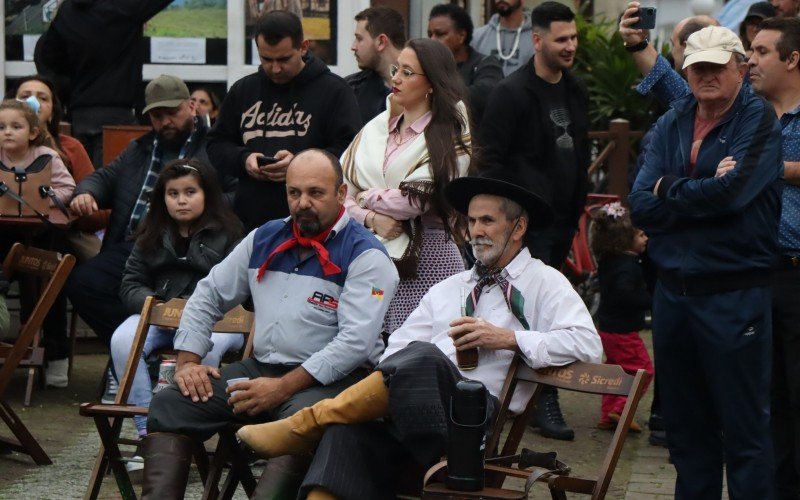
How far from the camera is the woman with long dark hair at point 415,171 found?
6805 mm

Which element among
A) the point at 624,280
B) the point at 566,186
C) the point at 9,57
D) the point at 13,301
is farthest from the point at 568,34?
the point at 9,57

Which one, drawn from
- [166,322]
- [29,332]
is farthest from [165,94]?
[166,322]

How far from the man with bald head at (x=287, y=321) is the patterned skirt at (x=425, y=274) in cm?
72

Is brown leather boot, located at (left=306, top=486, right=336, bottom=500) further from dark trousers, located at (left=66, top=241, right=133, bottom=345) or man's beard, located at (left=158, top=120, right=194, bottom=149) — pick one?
man's beard, located at (left=158, top=120, right=194, bottom=149)

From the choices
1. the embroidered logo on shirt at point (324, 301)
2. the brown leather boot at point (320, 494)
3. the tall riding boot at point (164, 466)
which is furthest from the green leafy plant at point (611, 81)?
the brown leather boot at point (320, 494)

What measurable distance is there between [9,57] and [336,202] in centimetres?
627

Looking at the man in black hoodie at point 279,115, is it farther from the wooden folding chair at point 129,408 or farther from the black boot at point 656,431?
the black boot at point 656,431

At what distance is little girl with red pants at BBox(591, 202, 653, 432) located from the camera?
332 inches

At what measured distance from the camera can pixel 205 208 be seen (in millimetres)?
7707

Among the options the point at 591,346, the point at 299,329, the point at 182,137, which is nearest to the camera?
the point at 591,346

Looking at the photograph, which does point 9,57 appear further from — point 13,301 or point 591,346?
point 591,346

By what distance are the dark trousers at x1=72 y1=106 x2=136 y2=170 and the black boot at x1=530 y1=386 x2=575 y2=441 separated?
3.83m

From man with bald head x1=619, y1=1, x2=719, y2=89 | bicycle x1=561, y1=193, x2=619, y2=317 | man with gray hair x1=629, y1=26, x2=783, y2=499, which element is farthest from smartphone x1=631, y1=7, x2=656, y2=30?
bicycle x1=561, y1=193, x2=619, y2=317

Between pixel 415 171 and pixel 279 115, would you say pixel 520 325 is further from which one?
pixel 279 115
